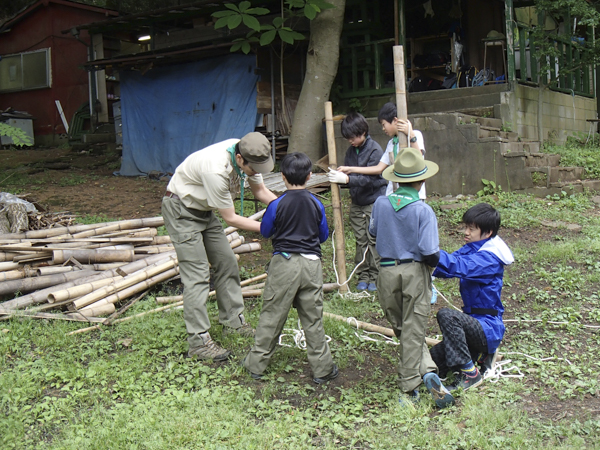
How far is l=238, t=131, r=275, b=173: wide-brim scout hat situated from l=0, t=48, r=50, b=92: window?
806 inches

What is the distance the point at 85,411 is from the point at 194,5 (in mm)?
11297

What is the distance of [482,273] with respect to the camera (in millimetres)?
3982

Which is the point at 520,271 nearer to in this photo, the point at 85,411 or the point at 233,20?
the point at 85,411

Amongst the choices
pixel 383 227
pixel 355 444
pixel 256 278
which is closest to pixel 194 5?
pixel 256 278

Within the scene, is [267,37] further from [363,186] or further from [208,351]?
[208,351]

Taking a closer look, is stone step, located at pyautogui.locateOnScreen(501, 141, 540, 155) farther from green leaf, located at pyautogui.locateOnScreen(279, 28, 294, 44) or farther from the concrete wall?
green leaf, located at pyautogui.locateOnScreen(279, 28, 294, 44)

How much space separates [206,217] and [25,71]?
21.3 m

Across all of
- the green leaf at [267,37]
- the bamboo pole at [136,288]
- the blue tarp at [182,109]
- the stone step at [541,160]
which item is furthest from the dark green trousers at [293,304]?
the blue tarp at [182,109]

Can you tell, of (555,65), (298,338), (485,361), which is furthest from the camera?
(555,65)

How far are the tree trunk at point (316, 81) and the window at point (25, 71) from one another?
574 inches

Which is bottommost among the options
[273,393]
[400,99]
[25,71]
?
[273,393]

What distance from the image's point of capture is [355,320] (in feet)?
17.1

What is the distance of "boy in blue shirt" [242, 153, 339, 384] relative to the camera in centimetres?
418

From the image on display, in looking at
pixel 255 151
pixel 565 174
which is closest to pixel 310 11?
pixel 565 174
